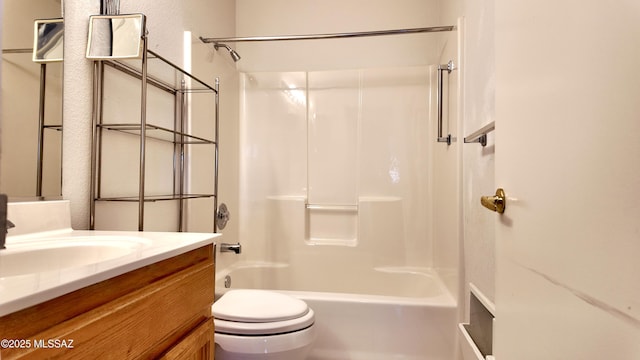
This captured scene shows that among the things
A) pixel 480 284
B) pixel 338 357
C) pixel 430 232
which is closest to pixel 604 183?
pixel 480 284

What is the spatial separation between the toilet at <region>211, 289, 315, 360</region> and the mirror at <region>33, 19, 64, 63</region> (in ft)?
3.43

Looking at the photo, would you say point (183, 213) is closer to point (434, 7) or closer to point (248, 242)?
point (248, 242)

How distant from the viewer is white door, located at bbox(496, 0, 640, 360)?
31cm

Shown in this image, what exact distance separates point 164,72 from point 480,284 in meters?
1.71

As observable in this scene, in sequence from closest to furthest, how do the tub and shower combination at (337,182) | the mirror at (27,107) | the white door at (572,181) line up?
the white door at (572,181)
the mirror at (27,107)
the tub and shower combination at (337,182)

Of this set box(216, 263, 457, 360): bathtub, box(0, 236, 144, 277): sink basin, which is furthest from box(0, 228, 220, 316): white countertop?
box(216, 263, 457, 360): bathtub

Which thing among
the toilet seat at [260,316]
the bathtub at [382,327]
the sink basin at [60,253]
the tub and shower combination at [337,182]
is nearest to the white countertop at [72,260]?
the sink basin at [60,253]

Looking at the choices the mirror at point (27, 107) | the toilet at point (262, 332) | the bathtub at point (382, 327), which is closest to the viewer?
the mirror at point (27, 107)

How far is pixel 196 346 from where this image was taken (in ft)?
2.61

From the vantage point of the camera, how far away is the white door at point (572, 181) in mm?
306

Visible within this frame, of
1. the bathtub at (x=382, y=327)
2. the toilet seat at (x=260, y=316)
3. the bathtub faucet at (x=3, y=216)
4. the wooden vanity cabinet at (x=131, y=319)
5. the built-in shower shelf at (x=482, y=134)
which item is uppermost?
the built-in shower shelf at (x=482, y=134)

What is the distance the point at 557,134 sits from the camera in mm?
431

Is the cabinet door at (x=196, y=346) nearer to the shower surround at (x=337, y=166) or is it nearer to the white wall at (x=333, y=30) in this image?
the shower surround at (x=337, y=166)

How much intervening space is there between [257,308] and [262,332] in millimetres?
133
